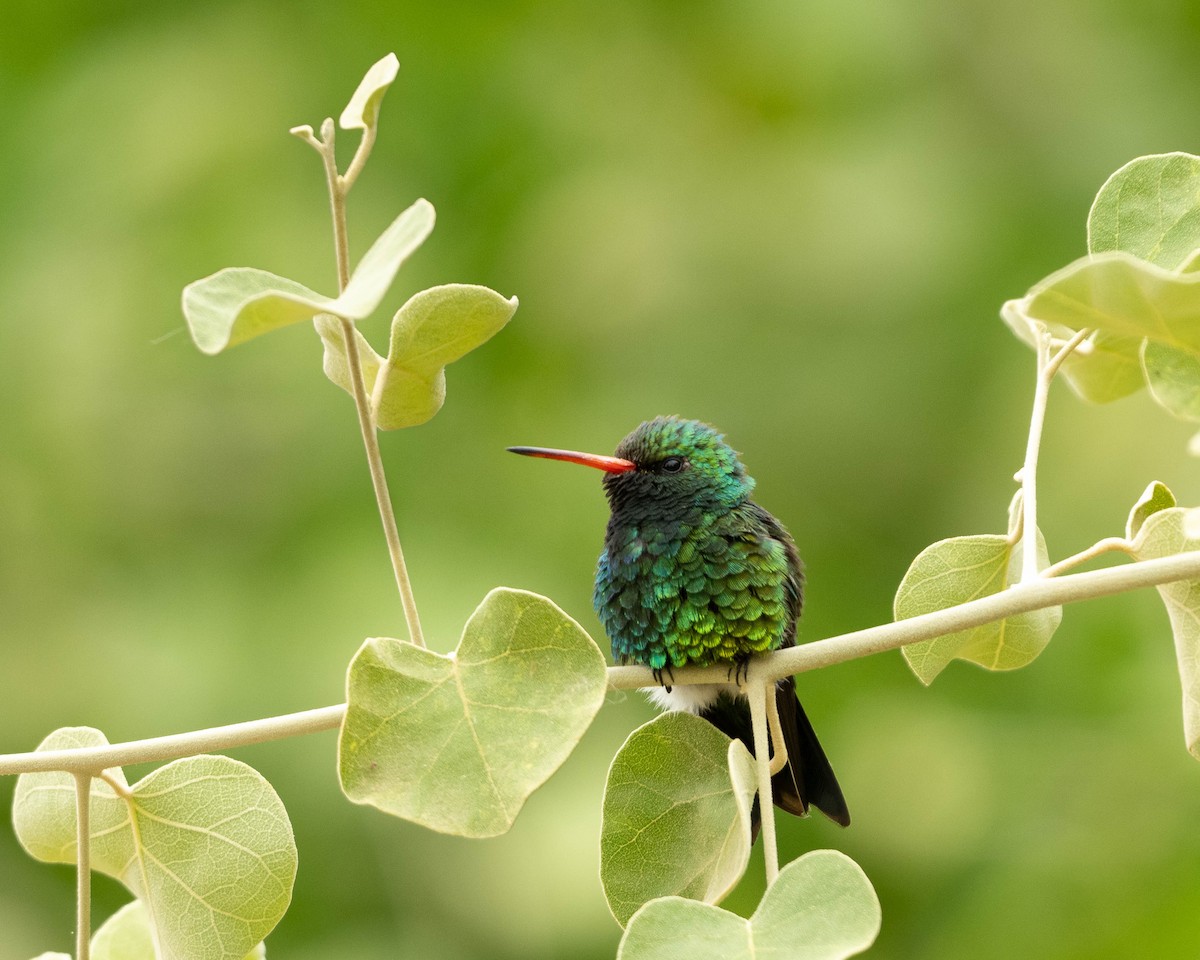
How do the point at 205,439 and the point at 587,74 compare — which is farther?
the point at 587,74

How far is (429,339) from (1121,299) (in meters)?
0.62

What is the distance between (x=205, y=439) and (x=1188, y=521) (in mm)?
5144

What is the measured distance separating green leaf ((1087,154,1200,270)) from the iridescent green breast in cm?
82

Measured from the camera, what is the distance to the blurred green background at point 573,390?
15.7ft

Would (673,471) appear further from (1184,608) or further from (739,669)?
(1184,608)

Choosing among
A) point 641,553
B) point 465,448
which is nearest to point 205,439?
point 465,448

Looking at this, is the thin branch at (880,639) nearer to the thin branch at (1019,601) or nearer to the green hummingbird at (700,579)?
the thin branch at (1019,601)

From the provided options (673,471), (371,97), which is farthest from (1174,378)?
(673,471)

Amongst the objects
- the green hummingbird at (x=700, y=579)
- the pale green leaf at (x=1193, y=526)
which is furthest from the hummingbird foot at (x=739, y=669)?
the pale green leaf at (x=1193, y=526)

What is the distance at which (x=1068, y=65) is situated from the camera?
6.17m

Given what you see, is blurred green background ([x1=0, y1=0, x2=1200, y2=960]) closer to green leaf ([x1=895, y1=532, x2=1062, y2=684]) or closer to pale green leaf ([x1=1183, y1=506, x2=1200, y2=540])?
green leaf ([x1=895, y1=532, x2=1062, y2=684])

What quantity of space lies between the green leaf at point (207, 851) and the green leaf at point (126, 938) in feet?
0.92

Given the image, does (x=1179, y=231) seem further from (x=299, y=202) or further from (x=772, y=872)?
(x=299, y=202)

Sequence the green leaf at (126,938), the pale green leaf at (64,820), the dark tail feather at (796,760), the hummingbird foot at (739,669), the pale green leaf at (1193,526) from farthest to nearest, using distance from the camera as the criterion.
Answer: the dark tail feather at (796,760) < the hummingbird foot at (739,669) < the green leaf at (126,938) < the pale green leaf at (64,820) < the pale green leaf at (1193,526)
